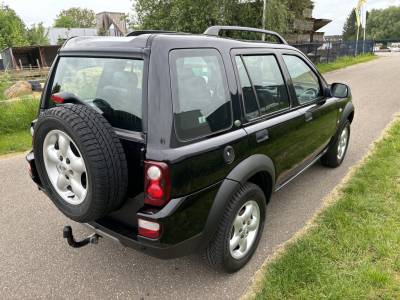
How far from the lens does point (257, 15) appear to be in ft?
59.4

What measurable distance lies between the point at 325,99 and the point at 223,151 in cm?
224

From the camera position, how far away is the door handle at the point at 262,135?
2.60 meters

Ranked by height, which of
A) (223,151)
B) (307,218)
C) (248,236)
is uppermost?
(223,151)

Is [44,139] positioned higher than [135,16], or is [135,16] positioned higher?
[135,16]

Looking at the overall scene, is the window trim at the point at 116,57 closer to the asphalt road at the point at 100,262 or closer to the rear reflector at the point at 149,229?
the rear reflector at the point at 149,229

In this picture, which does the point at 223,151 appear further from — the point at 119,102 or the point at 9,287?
the point at 9,287

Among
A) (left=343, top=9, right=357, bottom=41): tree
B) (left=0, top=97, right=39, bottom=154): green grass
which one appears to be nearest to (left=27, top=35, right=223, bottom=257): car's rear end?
(left=0, top=97, right=39, bottom=154): green grass

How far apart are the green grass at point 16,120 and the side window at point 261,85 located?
4818 millimetres

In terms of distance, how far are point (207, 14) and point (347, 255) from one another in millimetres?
16368

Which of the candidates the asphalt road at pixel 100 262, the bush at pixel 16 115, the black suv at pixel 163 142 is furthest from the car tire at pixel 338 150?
the bush at pixel 16 115

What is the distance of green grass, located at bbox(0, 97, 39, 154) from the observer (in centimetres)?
624

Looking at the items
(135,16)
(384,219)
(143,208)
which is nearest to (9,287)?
(143,208)

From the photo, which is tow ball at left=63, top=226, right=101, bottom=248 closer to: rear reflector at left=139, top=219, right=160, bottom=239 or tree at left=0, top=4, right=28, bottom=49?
rear reflector at left=139, top=219, right=160, bottom=239

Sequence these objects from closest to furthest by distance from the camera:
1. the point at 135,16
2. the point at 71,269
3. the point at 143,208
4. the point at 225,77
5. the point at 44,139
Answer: the point at 143,208 → the point at 44,139 → the point at 225,77 → the point at 71,269 → the point at 135,16
